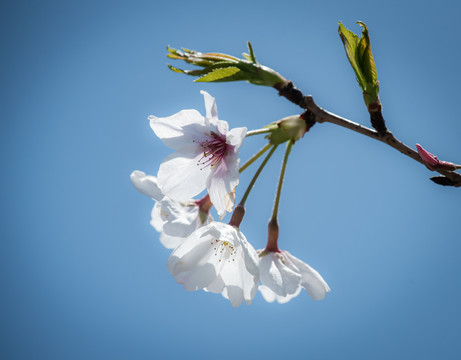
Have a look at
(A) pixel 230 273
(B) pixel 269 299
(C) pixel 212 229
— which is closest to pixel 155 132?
(C) pixel 212 229

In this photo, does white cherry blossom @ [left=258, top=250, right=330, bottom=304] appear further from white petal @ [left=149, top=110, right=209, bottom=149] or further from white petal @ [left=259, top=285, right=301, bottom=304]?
white petal @ [left=149, top=110, right=209, bottom=149]

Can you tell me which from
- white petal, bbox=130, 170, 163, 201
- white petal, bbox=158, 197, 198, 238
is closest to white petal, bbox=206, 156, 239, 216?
white petal, bbox=158, 197, 198, 238

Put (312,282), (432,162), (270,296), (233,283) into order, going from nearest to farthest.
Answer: (432,162), (233,283), (312,282), (270,296)

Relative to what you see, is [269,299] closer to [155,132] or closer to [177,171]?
[177,171]

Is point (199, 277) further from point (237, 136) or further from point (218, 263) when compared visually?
point (237, 136)

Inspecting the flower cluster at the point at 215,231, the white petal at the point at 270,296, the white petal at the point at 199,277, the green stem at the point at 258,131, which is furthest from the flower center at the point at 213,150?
the white petal at the point at 270,296

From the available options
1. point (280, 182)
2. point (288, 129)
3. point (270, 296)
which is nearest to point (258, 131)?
point (288, 129)

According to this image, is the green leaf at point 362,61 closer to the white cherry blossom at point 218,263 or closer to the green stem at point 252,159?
the green stem at point 252,159
